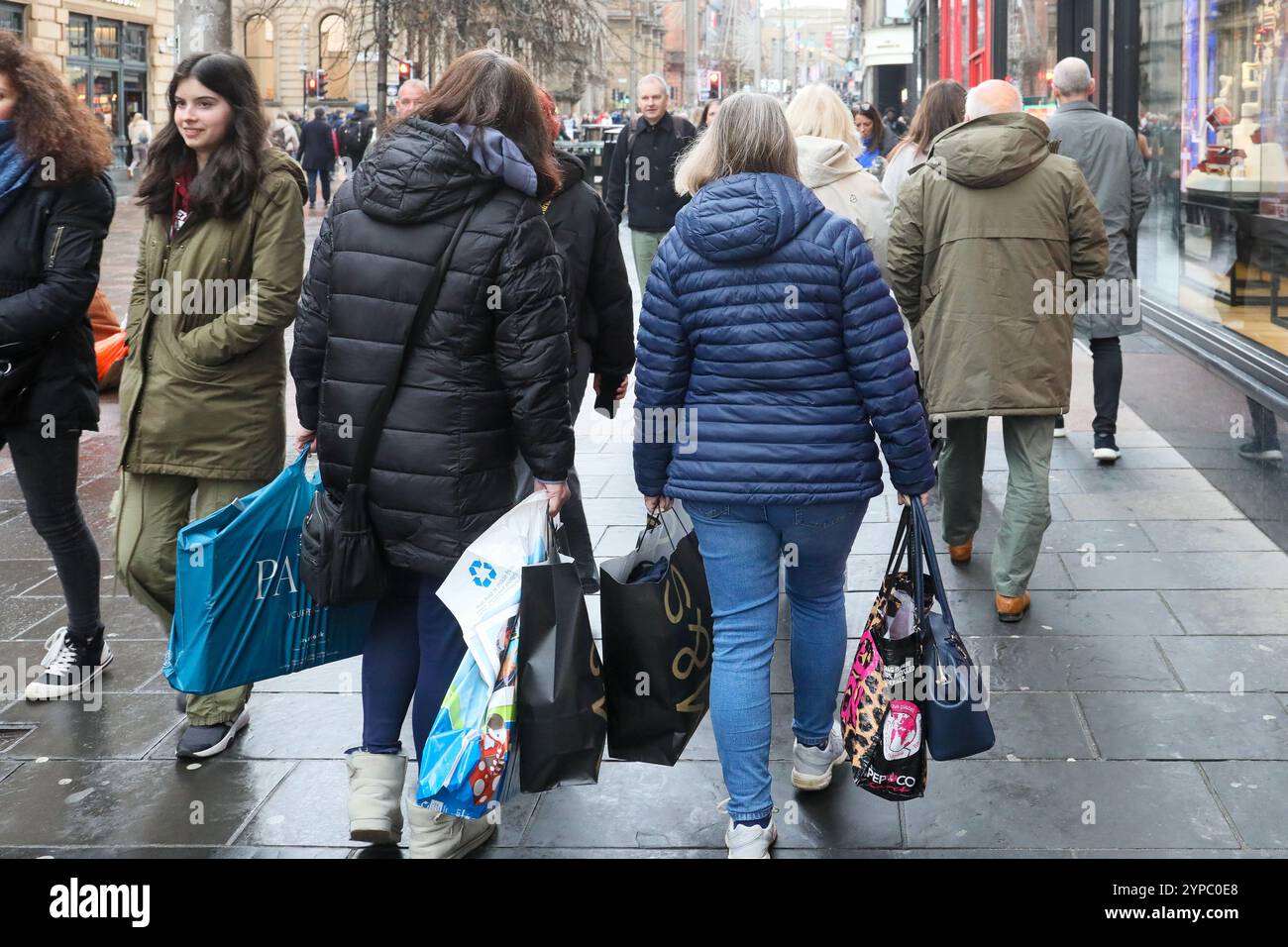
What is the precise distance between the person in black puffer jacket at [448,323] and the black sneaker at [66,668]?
1871 millimetres

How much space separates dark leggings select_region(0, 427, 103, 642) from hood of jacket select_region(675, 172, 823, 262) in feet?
7.72

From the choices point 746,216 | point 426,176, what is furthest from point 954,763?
point 426,176

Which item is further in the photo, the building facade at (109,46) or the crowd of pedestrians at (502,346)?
the building facade at (109,46)

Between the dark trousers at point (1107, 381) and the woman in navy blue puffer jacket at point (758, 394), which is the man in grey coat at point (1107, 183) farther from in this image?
the woman in navy blue puffer jacket at point (758, 394)

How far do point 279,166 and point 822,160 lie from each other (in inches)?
86.3

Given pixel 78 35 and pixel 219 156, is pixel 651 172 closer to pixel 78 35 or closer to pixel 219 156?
pixel 219 156

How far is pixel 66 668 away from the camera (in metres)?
5.17

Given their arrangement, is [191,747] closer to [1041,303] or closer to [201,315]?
[201,315]

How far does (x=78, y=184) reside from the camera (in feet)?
15.7

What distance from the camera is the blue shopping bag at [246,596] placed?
3957mm

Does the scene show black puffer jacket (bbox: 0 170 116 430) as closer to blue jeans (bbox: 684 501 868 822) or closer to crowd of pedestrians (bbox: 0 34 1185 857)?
crowd of pedestrians (bbox: 0 34 1185 857)

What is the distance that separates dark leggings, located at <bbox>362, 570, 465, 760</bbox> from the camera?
12.8 feet

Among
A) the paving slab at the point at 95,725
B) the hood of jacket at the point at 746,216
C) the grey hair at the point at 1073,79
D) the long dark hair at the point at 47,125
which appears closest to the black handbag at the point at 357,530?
the hood of jacket at the point at 746,216

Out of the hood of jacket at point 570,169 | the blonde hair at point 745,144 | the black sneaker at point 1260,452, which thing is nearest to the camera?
the blonde hair at point 745,144
